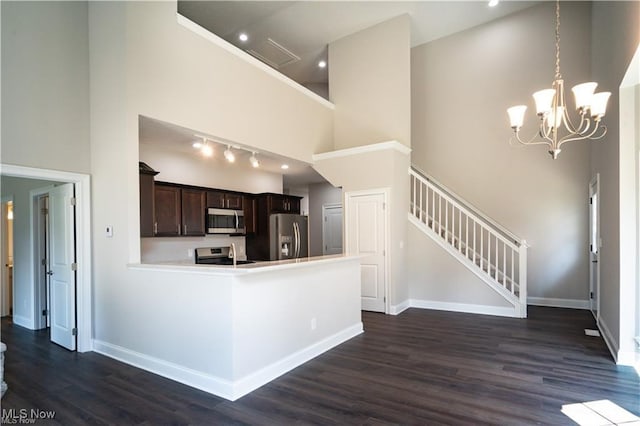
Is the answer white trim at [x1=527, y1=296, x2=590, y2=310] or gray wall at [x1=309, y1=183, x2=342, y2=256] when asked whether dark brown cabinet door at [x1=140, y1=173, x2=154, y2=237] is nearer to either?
gray wall at [x1=309, y1=183, x2=342, y2=256]

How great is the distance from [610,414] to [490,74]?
5910 millimetres

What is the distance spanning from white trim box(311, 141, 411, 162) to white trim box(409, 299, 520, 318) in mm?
2660

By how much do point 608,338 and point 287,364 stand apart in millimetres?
3684

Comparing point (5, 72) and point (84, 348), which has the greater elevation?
point (5, 72)

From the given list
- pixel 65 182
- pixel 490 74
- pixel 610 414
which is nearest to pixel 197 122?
pixel 65 182

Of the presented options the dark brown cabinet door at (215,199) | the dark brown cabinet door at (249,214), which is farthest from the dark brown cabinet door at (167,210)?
the dark brown cabinet door at (249,214)

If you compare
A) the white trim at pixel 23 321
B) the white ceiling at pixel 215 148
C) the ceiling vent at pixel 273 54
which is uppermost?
the ceiling vent at pixel 273 54

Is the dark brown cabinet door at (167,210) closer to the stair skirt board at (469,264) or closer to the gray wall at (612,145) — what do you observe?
the stair skirt board at (469,264)

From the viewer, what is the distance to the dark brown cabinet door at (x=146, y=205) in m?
4.45

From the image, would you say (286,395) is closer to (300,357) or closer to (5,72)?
(300,357)

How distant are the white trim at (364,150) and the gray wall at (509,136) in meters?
1.60

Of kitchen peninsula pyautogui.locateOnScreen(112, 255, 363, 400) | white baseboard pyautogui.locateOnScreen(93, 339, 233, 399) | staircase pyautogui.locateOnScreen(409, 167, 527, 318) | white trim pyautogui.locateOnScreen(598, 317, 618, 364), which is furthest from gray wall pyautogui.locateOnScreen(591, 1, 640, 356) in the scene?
white baseboard pyautogui.locateOnScreen(93, 339, 233, 399)

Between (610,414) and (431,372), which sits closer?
(610,414)

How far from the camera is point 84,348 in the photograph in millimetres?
3932
